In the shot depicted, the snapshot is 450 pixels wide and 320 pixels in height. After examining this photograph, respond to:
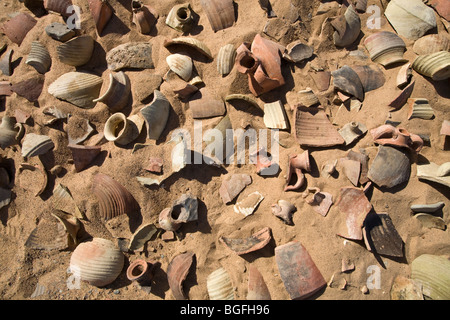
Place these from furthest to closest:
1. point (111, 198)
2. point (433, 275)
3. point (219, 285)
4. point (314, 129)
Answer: point (314, 129) < point (111, 198) < point (219, 285) < point (433, 275)

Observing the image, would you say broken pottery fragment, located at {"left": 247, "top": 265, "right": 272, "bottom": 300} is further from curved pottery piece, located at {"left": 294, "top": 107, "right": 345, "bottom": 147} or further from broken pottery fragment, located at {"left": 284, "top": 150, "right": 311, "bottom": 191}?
curved pottery piece, located at {"left": 294, "top": 107, "right": 345, "bottom": 147}

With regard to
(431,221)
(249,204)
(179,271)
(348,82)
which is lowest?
(179,271)

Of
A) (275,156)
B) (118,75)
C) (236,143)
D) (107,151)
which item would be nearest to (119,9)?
(118,75)

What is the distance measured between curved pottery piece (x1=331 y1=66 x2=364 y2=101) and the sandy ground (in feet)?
0.33

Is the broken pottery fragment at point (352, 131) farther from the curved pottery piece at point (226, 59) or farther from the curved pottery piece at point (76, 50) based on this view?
the curved pottery piece at point (76, 50)

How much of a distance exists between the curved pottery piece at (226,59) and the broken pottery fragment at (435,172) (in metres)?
1.80

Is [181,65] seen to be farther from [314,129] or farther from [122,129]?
[314,129]

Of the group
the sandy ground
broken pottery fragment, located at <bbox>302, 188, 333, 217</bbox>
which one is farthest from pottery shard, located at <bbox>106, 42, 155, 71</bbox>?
broken pottery fragment, located at <bbox>302, 188, 333, 217</bbox>

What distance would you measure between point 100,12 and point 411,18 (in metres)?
3.06

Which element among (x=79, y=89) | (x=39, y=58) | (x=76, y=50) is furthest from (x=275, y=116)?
(x=39, y=58)

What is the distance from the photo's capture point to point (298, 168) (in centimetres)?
233

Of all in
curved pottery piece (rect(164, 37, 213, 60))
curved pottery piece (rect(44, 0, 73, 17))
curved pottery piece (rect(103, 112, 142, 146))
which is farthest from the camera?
curved pottery piece (rect(44, 0, 73, 17))

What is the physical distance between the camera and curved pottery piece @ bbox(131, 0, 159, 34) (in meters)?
2.89

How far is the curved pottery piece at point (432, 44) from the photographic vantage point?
262 cm
